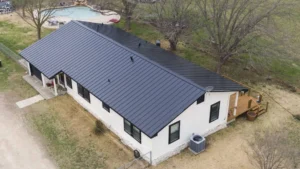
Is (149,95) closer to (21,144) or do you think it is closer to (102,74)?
(102,74)

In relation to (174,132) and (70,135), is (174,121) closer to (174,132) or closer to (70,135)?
(174,132)

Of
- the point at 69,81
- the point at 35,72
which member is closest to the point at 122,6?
the point at 35,72

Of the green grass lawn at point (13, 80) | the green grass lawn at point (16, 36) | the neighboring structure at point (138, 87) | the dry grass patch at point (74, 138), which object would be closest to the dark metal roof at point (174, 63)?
the neighboring structure at point (138, 87)

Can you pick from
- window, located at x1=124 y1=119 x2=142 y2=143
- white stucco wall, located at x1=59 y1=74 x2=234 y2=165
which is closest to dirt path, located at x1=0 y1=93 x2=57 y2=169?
white stucco wall, located at x1=59 y1=74 x2=234 y2=165

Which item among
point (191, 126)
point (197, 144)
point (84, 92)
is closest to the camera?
point (197, 144)

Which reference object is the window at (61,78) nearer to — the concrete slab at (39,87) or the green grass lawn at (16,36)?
the concrete slab at (39,87)
